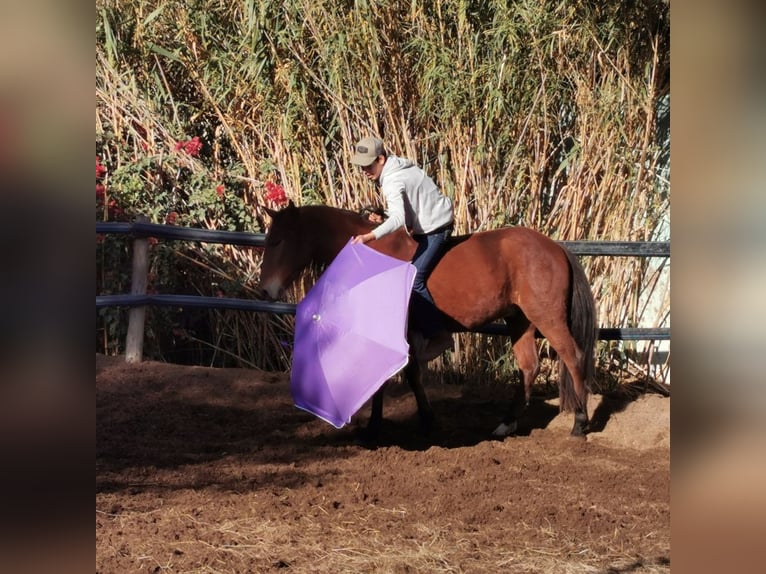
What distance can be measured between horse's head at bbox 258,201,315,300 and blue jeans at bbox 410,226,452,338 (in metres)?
0.71

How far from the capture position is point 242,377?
22.6ft

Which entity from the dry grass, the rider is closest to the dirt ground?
the dry grass

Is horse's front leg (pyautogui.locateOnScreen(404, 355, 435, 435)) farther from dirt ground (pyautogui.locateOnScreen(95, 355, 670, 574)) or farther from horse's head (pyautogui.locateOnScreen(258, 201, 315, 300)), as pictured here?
horse's head (pyautogui.locateOnScreen(258, 201, 315, 300))

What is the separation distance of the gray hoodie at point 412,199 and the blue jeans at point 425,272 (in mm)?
84

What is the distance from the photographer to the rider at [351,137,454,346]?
5324 millimetres

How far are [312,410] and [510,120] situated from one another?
10.0 ft

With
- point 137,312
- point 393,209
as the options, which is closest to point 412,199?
point 393,209

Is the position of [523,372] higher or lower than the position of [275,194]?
lower

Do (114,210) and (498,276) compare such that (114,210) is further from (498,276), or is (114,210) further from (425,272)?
(498,276)

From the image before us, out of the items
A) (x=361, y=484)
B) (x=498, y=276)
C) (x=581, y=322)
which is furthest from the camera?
(x=581, y=322)

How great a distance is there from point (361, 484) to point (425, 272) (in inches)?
60.2

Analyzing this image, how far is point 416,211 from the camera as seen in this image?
5.53 m
